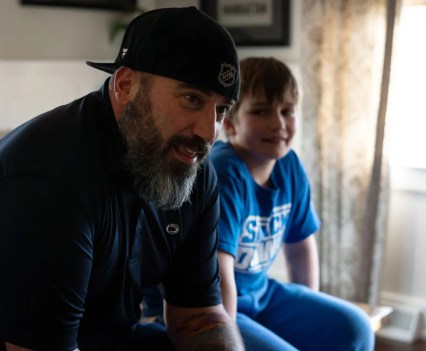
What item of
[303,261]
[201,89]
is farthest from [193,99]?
[303,261]

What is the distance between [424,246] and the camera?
2797 mm

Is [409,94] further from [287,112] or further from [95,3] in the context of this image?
[95,3]

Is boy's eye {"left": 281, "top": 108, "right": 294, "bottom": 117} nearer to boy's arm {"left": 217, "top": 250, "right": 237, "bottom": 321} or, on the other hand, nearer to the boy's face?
the boy's face

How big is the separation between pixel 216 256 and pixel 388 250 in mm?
1521

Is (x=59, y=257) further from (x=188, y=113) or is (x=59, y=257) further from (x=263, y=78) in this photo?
(x=263, y=78)

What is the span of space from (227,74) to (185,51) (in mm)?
86

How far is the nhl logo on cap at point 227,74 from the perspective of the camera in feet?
4.03

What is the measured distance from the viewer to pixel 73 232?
3.74ft

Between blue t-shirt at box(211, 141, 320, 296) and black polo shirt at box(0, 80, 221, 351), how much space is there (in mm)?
269

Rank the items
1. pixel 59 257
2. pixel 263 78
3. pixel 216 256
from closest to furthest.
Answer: pixel 59 257 → pixel 216 256 → pixel 263 78

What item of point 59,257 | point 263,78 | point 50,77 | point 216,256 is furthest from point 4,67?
point 59,257

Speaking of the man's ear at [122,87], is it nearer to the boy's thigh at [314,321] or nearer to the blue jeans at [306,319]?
the blue jeans at [306,319]

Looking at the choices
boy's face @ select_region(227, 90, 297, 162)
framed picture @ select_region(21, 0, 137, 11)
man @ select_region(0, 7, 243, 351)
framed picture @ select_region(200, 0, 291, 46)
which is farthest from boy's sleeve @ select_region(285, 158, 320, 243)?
framed picture @ select_region(21, 0, 137, 11)

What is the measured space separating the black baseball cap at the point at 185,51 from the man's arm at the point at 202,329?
50 centimetres
